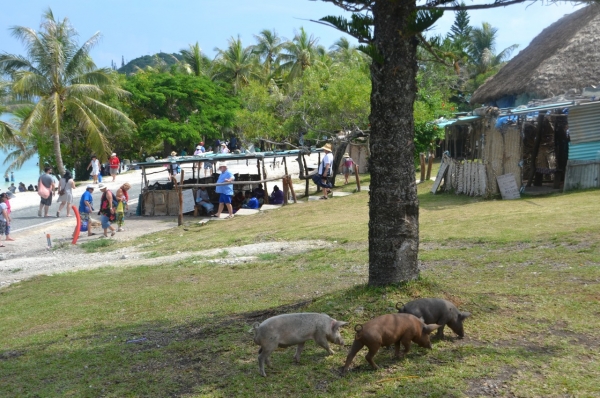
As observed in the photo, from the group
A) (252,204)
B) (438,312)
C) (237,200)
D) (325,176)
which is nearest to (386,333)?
(438,312)

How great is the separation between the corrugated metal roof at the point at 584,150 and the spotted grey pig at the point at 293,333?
44.3 ft

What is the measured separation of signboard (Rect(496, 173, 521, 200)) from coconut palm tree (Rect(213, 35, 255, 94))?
41.3 meters

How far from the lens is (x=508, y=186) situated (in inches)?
680

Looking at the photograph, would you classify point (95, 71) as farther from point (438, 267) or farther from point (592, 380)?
point (592, 380)

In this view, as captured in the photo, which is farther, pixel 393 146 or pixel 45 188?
pixel 45 188

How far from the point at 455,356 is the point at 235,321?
2583mm

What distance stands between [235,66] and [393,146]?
5244 centimetres

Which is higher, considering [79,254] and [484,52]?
[484,52]

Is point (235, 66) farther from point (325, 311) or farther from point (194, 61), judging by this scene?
point (325, 311)

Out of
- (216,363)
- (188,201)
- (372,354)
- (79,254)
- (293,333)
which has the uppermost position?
(188,201)

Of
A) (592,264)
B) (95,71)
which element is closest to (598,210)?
(592,264)

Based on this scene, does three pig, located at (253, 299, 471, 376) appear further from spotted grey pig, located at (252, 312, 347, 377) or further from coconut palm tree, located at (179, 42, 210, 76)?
coconut palm tree, located at (179, 42, 210, 76)

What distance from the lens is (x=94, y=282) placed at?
11797mm

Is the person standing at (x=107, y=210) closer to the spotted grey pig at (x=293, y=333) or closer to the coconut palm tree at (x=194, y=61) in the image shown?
the spotted grey pig at (x=293, y=333)
